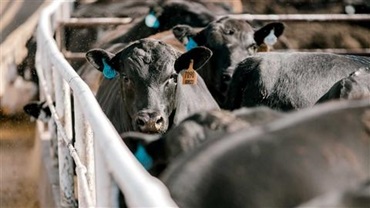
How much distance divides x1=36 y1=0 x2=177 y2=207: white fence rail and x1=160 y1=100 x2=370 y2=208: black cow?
0.13 m

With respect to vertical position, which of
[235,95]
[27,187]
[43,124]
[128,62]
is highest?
[128,62]

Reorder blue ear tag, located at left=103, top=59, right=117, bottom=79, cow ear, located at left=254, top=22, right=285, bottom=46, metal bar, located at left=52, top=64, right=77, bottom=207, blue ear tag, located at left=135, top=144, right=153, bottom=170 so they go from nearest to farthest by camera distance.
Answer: blue ear tag, located at left=135, top=144, right=153, bottom=170 < metal bar, located at left=52, top=64, right=77, bottom=207 < blue ear tag, located at left=103, top=59, right=117, bottom=79 < cow ear, located at left=254, top=22, right=285, bottom=46

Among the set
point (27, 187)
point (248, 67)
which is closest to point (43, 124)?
point (27, 187)

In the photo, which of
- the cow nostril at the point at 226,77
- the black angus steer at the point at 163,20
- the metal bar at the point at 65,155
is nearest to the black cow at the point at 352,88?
the metal bar at the point at 65,155

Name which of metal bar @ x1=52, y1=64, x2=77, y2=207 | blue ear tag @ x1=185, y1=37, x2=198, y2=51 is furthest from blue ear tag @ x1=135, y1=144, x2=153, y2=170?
blue ear tag @ x1=185, y1=37, x2=198, y2=51

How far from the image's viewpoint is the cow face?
4.61 m

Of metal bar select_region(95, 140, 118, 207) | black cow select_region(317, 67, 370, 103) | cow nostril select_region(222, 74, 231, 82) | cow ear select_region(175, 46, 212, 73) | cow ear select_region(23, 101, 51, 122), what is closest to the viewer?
metal bar select_region(95, 140, 118, 207)

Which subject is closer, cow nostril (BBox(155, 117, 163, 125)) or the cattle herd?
the cattle herd

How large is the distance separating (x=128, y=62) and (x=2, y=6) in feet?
38.6

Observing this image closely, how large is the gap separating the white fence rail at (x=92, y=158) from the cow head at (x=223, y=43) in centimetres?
121

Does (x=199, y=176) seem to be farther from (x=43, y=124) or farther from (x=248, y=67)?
(x=43, y=124)

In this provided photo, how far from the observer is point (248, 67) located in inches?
201

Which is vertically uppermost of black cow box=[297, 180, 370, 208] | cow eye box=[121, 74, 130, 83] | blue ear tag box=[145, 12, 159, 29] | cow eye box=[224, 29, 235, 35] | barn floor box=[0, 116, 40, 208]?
black cow box=[297, 180, 370, 208]

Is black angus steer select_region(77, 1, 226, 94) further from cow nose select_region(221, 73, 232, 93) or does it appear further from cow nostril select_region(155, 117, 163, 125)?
cow nostril select_region(155, 117, 163, 125)
